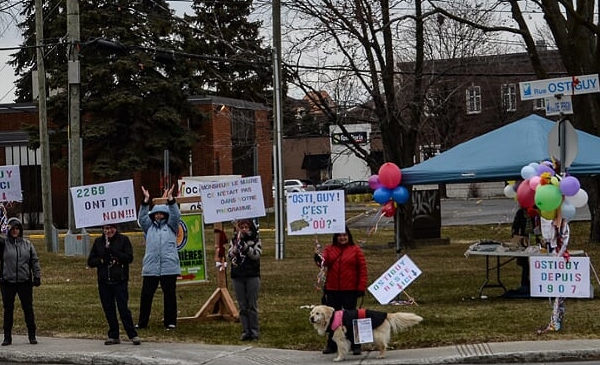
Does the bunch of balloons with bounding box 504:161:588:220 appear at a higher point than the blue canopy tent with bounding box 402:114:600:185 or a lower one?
lower

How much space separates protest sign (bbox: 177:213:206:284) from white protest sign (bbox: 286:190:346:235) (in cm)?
396

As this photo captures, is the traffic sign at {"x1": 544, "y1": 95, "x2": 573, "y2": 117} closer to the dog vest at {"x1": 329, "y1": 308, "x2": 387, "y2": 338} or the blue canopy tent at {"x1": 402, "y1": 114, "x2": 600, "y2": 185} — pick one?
the blue canopy tent at {"x1": 402, "y1": 114, "x2": 600, "y2": 185}

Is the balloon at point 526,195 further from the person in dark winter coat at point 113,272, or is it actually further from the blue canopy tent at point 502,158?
the person in dark winter coat at point 113,272

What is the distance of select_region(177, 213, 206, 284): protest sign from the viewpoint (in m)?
17.0

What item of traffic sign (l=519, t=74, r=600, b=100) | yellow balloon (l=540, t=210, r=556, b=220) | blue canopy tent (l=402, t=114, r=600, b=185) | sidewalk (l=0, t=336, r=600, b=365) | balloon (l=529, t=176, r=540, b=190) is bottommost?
sidewalk (l=0, t=336, r=600, b=365)

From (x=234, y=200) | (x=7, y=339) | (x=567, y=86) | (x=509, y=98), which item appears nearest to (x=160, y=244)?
(x=234, y=200)

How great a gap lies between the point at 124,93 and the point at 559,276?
106ft

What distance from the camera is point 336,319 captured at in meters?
11.1

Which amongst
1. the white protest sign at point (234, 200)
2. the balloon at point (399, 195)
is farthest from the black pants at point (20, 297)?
the balloon at point (399, 195)

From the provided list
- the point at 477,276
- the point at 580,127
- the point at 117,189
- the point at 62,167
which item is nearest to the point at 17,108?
the point at 62,167

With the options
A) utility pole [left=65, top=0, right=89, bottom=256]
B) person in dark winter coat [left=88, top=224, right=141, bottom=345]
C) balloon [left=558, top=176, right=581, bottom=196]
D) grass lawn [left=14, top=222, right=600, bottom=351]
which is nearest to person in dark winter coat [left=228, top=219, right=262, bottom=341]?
grass lawn [left=14, top=222, right=600, bottom=351]

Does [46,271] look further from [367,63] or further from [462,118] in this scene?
[462,118]

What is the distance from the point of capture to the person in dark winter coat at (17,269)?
1276cm

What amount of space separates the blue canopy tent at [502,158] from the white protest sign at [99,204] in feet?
16.1
